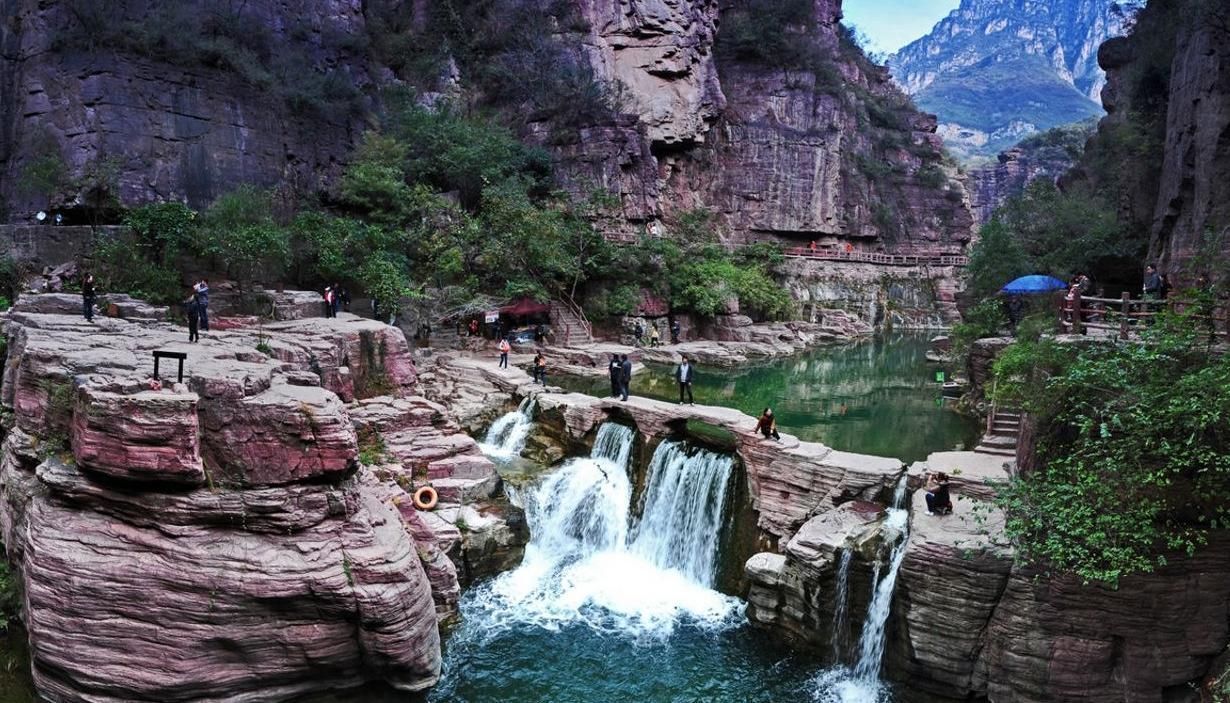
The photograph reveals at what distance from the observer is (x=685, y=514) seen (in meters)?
14.8

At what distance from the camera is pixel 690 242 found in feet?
134

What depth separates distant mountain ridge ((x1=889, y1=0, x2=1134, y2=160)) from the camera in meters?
122

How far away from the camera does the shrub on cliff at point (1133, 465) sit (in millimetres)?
8234

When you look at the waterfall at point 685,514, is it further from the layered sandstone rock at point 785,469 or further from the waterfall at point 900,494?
the waterfall at point 900,494

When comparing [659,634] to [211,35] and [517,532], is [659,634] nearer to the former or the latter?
[517,532]

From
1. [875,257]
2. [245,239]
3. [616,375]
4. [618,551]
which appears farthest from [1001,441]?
[875,257]

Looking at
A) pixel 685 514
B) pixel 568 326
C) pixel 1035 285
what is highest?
pixel 1035 285

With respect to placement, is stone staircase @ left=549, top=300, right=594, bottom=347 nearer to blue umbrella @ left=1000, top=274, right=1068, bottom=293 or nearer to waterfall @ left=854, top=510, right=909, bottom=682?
blue umbrella @ left=1000, top=274, right=1068, bottom=293

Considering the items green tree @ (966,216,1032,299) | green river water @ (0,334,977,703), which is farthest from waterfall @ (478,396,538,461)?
green tree @ (966,216,1032,299)

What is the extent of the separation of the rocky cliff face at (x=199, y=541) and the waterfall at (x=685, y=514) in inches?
194

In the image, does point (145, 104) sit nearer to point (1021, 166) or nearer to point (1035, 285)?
point (1035, 285)

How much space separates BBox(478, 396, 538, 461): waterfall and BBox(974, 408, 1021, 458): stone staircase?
10.5 m

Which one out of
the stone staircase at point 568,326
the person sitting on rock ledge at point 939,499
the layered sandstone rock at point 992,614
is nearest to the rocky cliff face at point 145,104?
the stone staircase at point 568,326

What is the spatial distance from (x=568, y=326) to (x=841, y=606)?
20.7 m
